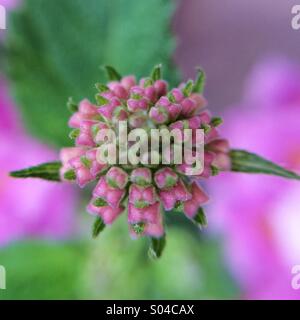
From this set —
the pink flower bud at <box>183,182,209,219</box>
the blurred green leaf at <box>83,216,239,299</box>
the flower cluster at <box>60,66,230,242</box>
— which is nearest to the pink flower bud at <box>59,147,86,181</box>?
the flower cluster at <box>60,66,230,242</box>

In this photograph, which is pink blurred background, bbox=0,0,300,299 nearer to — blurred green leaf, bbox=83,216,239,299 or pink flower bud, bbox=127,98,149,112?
blurred green leaf, bbox=83,216,239,299

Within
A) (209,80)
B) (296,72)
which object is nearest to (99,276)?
(296,72)

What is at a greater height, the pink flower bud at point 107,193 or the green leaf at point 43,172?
the green leaf at point 43,172

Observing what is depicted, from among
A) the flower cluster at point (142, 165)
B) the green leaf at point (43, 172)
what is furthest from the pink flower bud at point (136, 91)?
the green leaf at point (43, 172)

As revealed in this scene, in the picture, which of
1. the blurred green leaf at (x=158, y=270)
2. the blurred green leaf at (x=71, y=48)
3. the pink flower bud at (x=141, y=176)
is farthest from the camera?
the blurred green leaf at (x=158, y=270)

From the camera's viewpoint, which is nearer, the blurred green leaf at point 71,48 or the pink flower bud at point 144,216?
the pink flower bud at point 144,216

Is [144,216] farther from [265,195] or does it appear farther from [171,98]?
[265,195]

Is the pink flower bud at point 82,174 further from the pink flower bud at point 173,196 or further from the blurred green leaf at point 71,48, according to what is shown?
the blurred green leaf at point 71,48

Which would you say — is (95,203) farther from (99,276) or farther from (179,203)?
(99,276)
